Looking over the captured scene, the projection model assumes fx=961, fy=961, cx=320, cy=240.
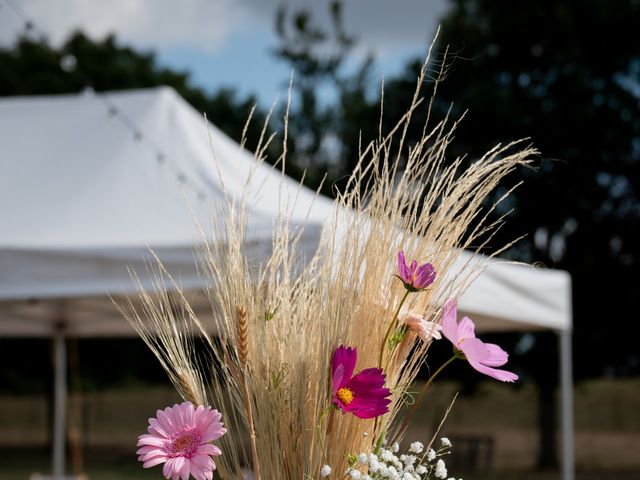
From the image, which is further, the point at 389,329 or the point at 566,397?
the point at 566,397

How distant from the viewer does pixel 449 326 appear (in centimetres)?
120

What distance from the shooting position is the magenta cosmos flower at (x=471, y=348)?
1196 millimetres

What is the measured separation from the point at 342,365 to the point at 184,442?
215mm

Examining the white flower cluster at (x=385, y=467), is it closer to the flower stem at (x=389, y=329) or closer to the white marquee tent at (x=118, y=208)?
the flower stem at (x=389, y=329)

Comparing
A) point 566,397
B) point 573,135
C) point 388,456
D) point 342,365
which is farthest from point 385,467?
point 573,135

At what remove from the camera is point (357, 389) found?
44.2 inches

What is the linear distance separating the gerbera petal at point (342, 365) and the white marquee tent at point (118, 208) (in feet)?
6.16

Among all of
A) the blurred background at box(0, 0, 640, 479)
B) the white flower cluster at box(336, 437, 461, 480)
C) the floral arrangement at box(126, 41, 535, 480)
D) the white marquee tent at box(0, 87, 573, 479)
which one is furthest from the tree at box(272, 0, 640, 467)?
the white flower cluster at box(336, 437, 461, 480)

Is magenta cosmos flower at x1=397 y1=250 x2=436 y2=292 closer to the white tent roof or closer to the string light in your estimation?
the white tent roof

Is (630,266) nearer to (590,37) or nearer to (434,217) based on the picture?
(590,37)

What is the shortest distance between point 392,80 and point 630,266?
15.3ft

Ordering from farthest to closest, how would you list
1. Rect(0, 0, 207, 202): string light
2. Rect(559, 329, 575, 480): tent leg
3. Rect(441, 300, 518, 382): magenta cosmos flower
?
1. Rect(559, 329, 575, 480): tent leg
2. Rect(0, 0, 207, 202): string light
3. Rect(441, 300, 518, 382): magenta cosmos flower

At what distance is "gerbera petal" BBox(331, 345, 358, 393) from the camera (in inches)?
44.2

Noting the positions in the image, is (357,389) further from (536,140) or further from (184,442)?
(536,140)
